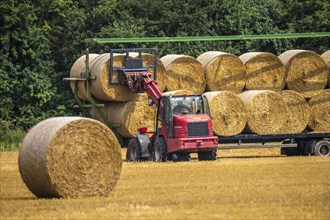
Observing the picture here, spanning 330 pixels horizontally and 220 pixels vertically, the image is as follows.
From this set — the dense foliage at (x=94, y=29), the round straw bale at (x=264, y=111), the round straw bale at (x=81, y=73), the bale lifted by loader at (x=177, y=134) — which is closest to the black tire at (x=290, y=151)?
the round straw bale at (x=264, y=111)

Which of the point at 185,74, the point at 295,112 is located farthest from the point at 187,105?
the point at 295,112

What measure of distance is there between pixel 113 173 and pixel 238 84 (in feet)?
51.0

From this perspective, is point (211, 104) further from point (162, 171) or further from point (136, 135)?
point (162, 171)

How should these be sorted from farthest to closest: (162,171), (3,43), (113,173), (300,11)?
1. (300,11)
2. (3,43)
3. (162,171)
4. (113,173)

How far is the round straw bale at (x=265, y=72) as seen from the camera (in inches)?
1470

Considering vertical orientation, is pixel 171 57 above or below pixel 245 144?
above

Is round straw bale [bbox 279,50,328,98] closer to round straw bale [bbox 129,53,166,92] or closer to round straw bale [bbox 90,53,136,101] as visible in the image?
round straw bale [bbox 129,53,166,92]

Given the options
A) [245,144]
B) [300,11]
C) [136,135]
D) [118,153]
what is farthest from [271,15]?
[118,153]

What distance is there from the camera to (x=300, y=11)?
5184cm

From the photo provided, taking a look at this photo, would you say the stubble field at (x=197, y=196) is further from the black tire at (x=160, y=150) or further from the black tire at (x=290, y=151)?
the black tire at (x=290, y=151)

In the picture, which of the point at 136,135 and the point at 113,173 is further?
the point at 136,135

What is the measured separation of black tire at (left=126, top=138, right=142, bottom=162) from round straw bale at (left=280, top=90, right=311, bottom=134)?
5.21 m

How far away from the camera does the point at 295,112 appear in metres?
37.1

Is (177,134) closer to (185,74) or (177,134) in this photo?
(177,134)
